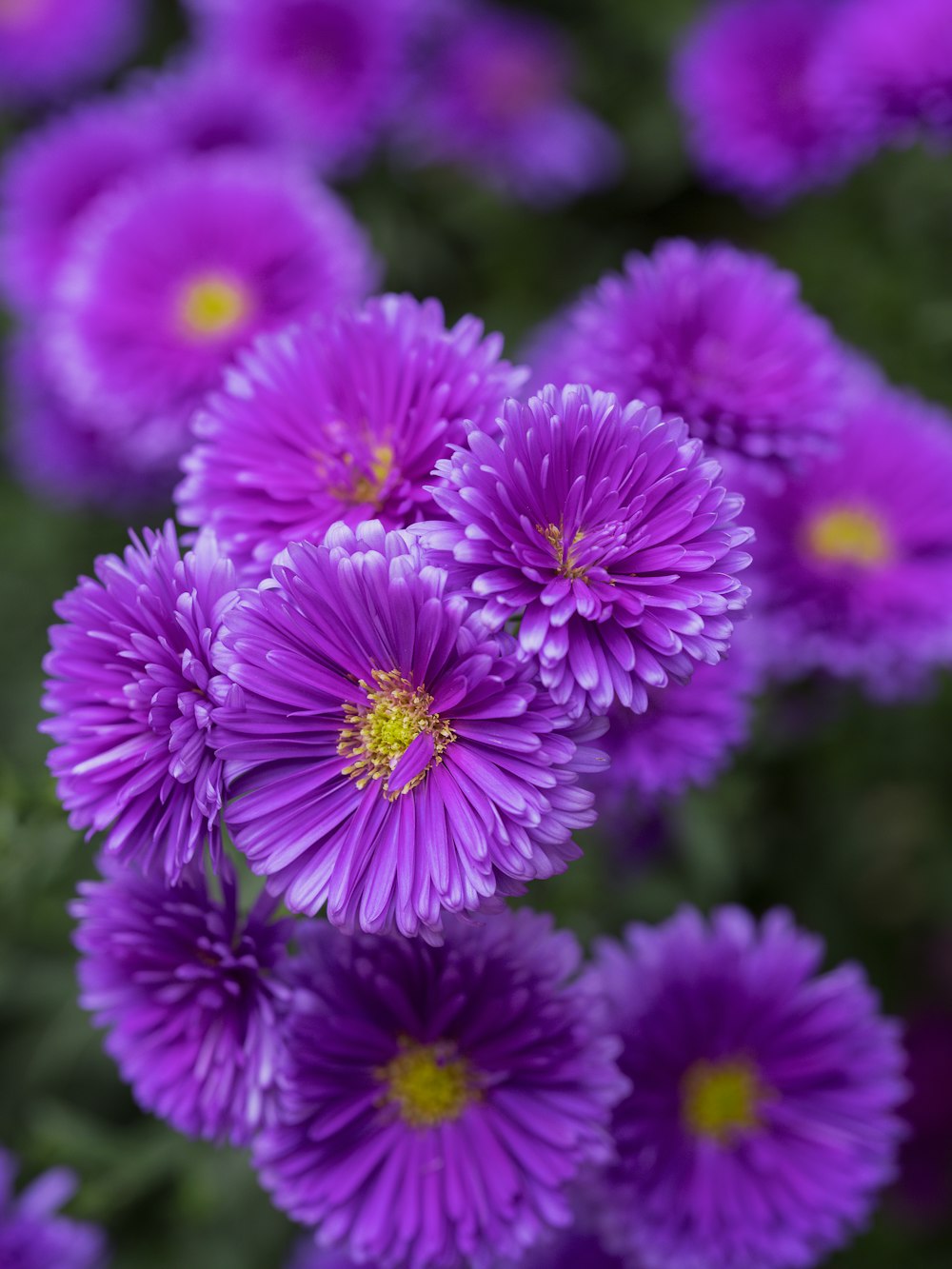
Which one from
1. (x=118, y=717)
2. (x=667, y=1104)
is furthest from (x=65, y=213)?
(x=667, y=1104)

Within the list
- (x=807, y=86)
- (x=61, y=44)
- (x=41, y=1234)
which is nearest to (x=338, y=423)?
(x=41, y=1234)

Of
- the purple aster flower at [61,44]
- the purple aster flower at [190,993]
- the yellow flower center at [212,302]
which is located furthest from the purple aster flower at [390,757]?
the purple aster flower at [61,44]

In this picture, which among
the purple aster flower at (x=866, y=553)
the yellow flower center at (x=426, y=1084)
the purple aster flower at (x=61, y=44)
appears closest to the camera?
the yellow flower center at (x=426, y=1084)

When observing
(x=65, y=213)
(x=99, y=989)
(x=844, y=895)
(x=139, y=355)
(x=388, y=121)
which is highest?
(x=388, y=121)

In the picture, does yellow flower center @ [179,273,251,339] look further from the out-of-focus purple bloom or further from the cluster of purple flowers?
the cluster of purple flowers

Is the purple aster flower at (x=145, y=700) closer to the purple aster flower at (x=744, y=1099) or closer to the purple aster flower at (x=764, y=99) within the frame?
the purple aster flower at (x=744, y=1099)

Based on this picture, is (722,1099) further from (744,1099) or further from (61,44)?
(61,44)

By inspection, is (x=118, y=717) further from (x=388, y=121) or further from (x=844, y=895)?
(x=388, y=121)

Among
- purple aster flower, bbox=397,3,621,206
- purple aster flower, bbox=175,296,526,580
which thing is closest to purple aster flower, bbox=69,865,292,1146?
purple aster flower, bbox=175,296,526,580
